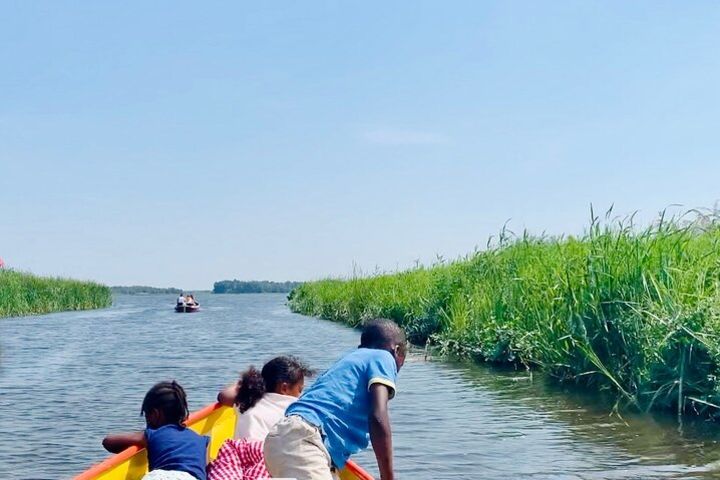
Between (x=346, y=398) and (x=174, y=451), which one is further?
(x=174, y=451)

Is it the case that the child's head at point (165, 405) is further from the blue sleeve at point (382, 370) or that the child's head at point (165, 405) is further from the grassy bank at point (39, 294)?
the grassy bank at point (39, 294)

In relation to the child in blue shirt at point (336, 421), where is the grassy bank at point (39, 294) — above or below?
above

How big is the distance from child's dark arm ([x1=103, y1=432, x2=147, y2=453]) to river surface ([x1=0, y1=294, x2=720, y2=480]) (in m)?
3.12

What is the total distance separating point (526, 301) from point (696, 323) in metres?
6.26

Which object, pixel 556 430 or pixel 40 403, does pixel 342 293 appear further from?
pixel 556 430

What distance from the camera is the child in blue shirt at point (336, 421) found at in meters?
5.01

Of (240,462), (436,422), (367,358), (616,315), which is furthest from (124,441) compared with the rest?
(616,315)

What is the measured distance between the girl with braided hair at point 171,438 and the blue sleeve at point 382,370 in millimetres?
1313

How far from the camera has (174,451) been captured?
5.52 m

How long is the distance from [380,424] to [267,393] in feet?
5.84

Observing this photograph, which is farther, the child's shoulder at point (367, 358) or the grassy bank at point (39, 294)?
the grassy bank at point (39, 294)

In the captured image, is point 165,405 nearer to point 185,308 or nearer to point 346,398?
point 346,398

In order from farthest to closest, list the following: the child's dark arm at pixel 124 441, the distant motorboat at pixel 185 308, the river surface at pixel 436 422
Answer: the distant motorboat at pixel 185 308
the river surface at pixel 436 422
the child's dark arm at pixel 124 441

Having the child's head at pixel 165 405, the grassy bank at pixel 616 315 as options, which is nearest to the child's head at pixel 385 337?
the child's head at pixel 165 405
